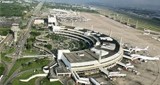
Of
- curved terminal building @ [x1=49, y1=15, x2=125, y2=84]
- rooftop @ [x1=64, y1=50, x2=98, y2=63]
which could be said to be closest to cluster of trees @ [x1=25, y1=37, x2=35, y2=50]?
curved terminal building @ [x1=49, y1=15, x2=125, y2=84]

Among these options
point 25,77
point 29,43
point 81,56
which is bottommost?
point 29,43

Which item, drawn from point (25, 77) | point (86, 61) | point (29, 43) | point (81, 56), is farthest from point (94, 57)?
point (29, 43)

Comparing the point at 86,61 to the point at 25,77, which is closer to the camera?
the point at 25,77

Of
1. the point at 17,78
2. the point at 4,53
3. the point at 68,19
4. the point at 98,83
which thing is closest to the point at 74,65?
the point at 98,83

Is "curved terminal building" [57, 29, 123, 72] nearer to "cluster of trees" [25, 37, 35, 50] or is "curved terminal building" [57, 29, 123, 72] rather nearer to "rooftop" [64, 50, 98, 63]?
"rooftop" [64, 50, 98, 63]

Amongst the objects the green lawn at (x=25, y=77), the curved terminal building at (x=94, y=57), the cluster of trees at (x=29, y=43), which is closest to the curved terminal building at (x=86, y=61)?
the curved terminal building at (x=94, y=57)

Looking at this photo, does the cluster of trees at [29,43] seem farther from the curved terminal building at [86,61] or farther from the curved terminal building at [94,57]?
the curved terminal building at [94,57]

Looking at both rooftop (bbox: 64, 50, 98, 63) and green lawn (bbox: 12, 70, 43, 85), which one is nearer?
green lawn (bbox: 12, 70, 43, 85)

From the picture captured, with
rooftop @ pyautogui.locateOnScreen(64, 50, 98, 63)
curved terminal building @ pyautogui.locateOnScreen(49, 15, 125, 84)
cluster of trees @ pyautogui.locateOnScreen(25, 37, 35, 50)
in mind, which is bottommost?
cluster of trees @ pyautogui.locateOnScreen(25, 37, 35, 50)

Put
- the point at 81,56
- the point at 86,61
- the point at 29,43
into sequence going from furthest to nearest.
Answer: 1. the point at 29,43
2. the point at 81,56
3. the point at 86,61

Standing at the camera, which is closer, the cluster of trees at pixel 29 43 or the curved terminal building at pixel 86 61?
the curved terminal building at pixel 86 61

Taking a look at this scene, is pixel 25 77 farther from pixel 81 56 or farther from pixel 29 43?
pixel 29 43

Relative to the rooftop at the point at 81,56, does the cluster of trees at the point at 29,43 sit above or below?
below
